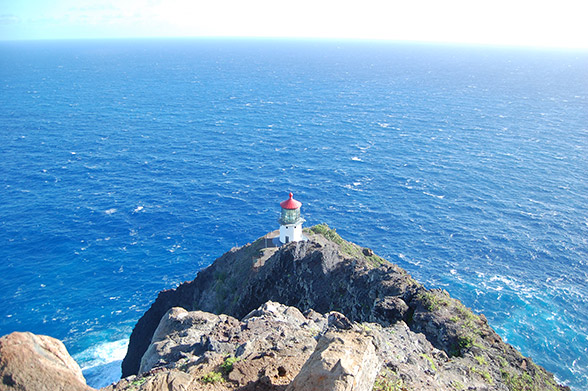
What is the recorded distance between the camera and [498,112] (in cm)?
17462

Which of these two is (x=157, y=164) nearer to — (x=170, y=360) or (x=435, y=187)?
(x=435, y=187)

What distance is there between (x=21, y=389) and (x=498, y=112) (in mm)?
185877

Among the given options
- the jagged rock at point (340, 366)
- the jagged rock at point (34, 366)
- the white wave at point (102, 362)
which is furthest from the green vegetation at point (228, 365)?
the white wave at point (102, 362)

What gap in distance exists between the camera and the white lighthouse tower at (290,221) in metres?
61.8

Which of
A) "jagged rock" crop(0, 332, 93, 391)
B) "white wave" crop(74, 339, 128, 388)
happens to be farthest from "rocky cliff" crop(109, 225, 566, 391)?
"jagged rock" crop(0, 332, 93, 391)

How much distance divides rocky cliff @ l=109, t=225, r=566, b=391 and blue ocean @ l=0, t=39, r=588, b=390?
17429 mm

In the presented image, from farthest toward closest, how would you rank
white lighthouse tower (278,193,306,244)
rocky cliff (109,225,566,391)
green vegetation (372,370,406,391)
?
white lighthouse tower (278,193,306,244) → rocky cliff (109,225,566,391) → green vegetation (372,370,406,391)

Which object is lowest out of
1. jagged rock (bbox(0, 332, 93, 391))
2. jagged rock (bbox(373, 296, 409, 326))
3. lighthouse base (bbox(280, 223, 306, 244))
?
lighthouse base (bbox(280, 223, 306, 244))

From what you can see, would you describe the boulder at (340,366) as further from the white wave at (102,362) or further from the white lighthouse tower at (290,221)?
the white wave at (102,362)

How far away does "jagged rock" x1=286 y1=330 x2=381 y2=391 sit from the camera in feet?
62.5

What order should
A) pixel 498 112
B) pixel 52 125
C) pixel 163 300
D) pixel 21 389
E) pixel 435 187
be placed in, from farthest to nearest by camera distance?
pixel 498 112 < pixel 52 125 < pixel 435 187 < pixel 163 300 < pixel 21 389

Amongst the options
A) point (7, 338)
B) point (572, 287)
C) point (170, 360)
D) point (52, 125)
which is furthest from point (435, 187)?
point (52, 125)

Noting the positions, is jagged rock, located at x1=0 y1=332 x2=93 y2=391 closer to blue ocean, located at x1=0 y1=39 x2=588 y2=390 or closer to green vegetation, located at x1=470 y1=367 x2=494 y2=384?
green vegetation, located at x1=470 y1=367 x2=494 y2=384

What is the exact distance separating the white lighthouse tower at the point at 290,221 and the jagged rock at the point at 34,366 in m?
43.4
